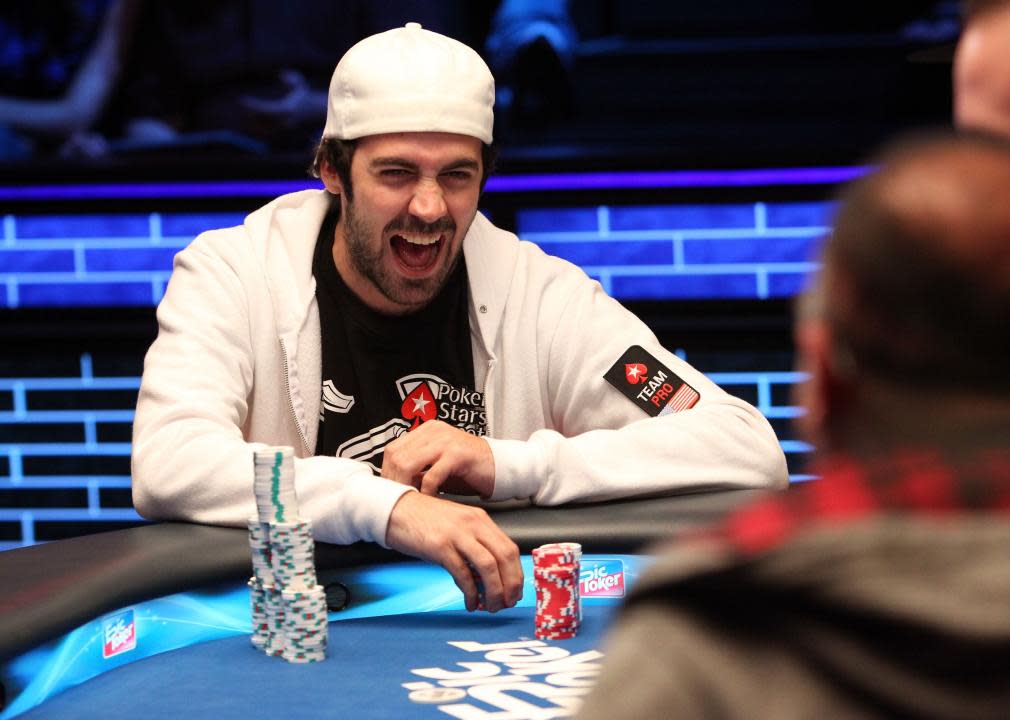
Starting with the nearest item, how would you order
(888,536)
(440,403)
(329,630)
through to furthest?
(888,536) < (329,630) < (440,403)

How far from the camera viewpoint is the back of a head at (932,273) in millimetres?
733

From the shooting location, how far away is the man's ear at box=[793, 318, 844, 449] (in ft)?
2.62

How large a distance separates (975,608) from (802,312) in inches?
8.1

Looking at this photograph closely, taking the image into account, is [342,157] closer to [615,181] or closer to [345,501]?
[345,501]

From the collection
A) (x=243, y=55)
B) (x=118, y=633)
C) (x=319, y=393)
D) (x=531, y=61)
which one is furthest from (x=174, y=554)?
(x=243, y=55)

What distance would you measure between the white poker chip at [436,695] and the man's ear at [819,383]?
891mm

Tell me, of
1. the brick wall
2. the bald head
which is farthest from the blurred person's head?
the brick wall

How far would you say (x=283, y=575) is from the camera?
6.17 feet

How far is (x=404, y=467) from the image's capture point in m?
2.22

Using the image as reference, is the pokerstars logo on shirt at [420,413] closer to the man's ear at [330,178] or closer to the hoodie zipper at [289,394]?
the hoodie zipper at [289,394]

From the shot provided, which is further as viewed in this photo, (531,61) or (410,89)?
(531,61)

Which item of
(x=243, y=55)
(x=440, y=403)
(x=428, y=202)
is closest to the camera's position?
(x=428, y=202)

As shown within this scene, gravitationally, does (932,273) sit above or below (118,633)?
above

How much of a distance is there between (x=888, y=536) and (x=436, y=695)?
1.02m
